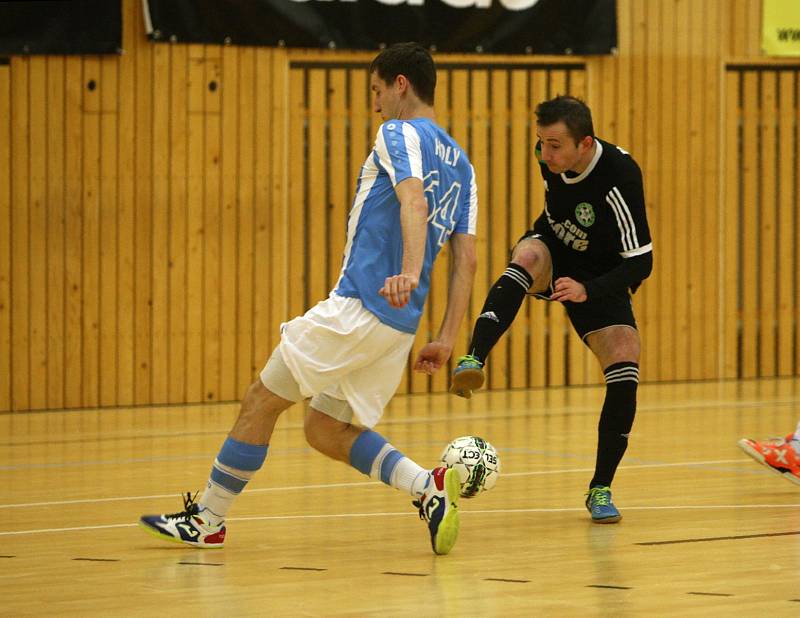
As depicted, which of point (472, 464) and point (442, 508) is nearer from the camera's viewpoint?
point (442, 508)

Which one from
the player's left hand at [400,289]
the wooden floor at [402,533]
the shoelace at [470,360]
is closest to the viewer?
A: the wooden floor at [402,533]

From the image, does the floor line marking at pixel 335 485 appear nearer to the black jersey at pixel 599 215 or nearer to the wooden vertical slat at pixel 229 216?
the black jersey at pixel 599 215

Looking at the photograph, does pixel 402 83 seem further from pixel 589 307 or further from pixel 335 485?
pixel 335 485

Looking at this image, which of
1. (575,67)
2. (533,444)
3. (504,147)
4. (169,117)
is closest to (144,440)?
(533,444)

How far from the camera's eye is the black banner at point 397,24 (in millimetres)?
10164

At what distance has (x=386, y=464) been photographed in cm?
445

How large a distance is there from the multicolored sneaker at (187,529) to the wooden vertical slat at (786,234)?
8558mm

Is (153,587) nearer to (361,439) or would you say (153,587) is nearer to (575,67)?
(361,439)

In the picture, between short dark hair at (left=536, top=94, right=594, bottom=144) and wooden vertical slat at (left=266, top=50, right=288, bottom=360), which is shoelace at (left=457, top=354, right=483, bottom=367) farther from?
wooden vertical slat at (left=266, top=50, right=288, bottom=360)

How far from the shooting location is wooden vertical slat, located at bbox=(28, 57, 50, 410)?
9.85 m

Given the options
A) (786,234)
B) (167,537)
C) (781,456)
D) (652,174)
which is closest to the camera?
(167,537)

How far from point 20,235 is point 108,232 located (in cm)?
59

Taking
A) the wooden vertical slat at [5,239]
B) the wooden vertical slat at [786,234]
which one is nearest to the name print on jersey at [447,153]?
the wooden vertical slat at [5,239]

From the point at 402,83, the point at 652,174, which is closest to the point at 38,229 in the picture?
the point at 652,174
